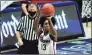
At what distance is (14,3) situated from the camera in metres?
3.06

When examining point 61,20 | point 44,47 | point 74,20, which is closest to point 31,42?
point 44,47

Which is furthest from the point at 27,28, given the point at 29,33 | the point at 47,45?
the point at 47,45

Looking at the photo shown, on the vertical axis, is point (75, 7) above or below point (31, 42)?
above

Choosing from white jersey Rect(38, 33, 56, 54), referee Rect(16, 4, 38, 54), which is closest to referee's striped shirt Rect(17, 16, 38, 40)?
referee Rect(16, 4, 38, 54)

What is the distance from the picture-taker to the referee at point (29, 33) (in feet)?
8.75

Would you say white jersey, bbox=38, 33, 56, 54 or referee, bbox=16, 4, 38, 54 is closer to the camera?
white jersey, bbox=38, 33, 56, 54

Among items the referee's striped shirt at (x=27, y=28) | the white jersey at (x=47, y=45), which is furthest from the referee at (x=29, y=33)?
the white jersey at (x=47, y=45)

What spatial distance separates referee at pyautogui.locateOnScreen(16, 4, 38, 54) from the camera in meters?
2.67

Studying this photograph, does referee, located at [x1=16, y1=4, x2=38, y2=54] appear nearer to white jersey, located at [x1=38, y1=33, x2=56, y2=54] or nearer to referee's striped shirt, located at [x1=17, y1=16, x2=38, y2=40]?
referee's striped shirt, located at [x1=17, y1=16, x2=38, y2=40]

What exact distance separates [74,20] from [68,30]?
191 mm

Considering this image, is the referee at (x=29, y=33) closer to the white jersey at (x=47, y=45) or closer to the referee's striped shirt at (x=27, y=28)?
the referee's striped shirt at (x=27, y=28)

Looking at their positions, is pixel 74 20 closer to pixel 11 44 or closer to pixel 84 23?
pixel 84 23

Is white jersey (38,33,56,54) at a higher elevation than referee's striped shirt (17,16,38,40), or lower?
lower

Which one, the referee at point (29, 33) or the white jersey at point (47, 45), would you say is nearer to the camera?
the white jersey at point (47, 45)
